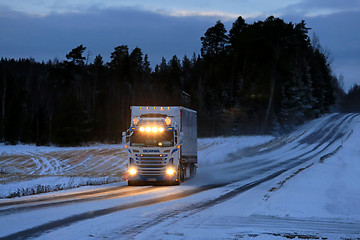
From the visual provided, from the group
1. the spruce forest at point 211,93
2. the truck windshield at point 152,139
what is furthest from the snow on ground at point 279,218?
the spruce forest at point 211,93

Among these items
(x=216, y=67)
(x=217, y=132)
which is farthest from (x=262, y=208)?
(x=216, y=67)

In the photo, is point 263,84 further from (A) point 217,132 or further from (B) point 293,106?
(A) point 217,132

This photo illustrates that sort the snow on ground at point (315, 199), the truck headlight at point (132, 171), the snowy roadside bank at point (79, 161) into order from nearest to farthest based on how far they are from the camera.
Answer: the snow on ground at point (315, 199) < the truck headlight at point (132, 171) < the snowy roadside bank at point (79, 161)

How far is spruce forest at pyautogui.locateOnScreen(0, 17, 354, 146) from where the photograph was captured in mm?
76000

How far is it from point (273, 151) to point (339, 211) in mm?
38894

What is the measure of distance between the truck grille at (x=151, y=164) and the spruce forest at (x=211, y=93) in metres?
46.5

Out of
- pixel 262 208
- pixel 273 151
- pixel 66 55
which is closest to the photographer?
pixel 262 208

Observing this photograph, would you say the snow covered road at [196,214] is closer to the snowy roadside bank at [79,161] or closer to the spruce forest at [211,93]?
the snowy roadside bank at [79,161]

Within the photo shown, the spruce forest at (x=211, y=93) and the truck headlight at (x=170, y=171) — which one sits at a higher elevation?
the spruce forest at (x=211, y=93)

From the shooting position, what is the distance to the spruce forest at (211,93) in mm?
76000

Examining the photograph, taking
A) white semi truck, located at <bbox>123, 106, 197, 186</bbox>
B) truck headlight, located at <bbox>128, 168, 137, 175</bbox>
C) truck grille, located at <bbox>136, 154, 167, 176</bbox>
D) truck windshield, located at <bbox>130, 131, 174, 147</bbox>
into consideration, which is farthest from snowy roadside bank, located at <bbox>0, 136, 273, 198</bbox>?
truck grille, located at <bbox>136, 154, 167, 176</bbox>

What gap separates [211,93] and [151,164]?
69.9 meters

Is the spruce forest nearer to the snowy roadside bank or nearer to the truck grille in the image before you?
the snowy roadside bank

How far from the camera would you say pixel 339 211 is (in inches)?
578
